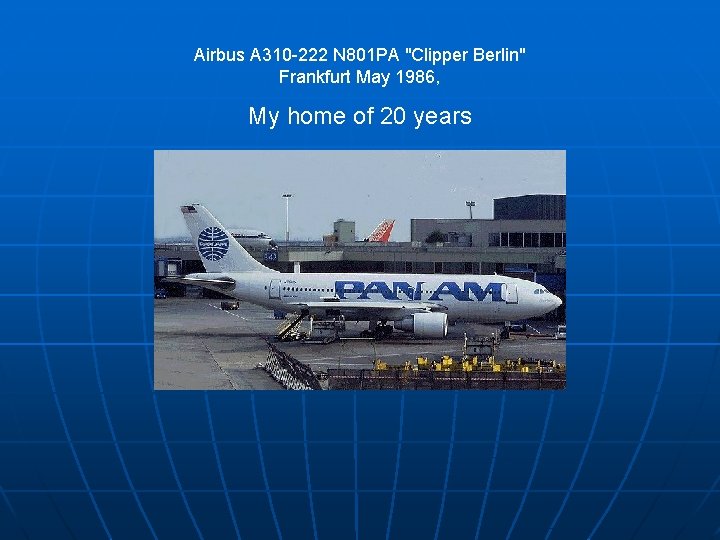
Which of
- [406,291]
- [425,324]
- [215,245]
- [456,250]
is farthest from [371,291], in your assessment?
[215,245]

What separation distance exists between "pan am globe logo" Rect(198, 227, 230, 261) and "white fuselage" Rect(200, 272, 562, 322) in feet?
1.95

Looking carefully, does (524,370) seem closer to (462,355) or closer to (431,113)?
(462,355)

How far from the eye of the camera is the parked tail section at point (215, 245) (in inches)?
215

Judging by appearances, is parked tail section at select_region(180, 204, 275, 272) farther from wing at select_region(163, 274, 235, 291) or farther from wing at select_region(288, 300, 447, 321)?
wing at select_region(288, 300, 447, 321)

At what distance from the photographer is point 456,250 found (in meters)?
5.93

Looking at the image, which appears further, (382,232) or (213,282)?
(213,282)

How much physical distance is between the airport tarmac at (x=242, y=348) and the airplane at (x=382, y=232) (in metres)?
0.71

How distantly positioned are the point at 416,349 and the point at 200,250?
1643mm

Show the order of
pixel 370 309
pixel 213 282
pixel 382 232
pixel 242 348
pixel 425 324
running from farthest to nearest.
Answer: pixel 370 309 < pixel 213 282 < pixel 425 324 < pixel 242 348 < pixel 382 232

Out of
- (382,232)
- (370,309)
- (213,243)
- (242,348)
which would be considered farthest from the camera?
(370,309)

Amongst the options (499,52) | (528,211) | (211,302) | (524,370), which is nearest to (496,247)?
(528,211)

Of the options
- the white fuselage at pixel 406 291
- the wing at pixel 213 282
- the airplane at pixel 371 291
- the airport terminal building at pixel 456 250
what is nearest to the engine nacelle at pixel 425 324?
the airplane at pixel 371 291

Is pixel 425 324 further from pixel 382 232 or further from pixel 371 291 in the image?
pixel 382 232

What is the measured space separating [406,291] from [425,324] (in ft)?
4.58
